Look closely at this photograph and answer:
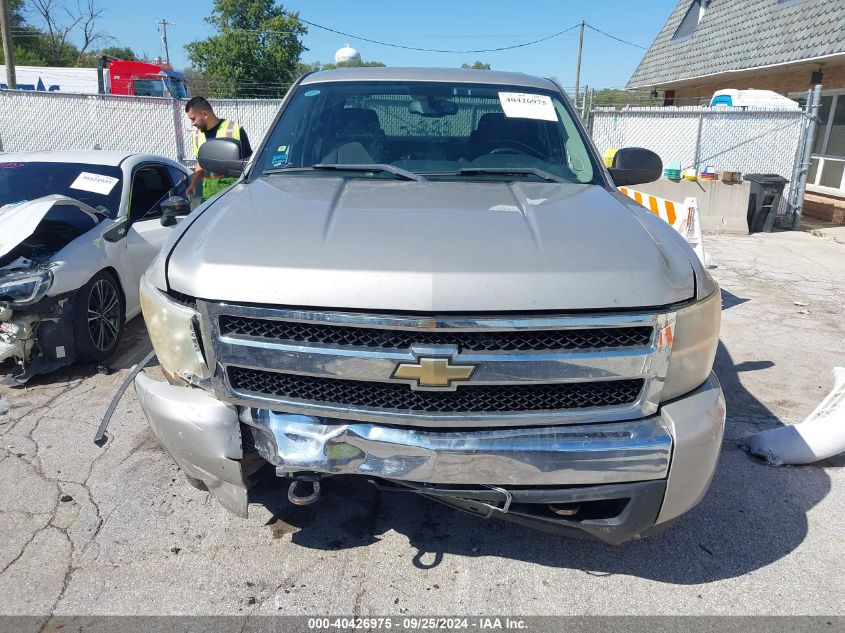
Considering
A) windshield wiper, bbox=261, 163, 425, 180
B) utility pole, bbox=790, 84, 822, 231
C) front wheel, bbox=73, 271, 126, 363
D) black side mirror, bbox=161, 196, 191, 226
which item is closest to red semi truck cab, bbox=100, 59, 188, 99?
black side mirror, bbox=161, 196, 191, 226

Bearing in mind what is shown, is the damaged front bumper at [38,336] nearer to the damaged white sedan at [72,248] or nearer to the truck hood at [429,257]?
the damaged white sedan at [72,248]

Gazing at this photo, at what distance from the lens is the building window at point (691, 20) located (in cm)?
1988

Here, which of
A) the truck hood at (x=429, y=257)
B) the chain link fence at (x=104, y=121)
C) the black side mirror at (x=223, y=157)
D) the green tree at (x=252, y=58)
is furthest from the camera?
the green tree at (x=252, y=58)

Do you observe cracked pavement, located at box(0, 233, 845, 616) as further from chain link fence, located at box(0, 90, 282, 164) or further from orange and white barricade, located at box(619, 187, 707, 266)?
chain link fence, located at box(0, 90, 282, 164)

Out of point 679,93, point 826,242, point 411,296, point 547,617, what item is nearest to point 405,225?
point 411,296

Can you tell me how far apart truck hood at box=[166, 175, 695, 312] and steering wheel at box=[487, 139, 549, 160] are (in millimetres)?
875

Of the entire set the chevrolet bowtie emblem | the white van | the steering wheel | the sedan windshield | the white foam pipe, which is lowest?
the white foam pipe

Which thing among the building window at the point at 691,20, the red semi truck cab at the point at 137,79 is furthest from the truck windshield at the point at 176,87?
the building window at the point at 691,20

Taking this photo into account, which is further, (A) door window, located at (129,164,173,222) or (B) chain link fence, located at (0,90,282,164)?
(B) chain link fence, located at (0,90,282,164)

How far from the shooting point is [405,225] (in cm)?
231

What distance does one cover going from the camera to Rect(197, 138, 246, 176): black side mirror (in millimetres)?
3598

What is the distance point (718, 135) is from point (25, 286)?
41.5 feet

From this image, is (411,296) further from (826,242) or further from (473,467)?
(826,242)

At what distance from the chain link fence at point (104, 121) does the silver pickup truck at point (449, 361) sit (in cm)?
1335
